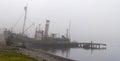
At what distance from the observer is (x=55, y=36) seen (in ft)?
418

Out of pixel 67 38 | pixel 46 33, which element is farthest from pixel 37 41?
pixel 67 38

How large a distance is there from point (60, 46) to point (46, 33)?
905 centimetres

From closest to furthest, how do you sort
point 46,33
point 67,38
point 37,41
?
1. point 37,41
2. point 46,33
3. point 67,38

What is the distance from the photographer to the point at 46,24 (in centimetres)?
12312

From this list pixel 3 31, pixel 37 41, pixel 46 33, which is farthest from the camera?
pixel 46 33

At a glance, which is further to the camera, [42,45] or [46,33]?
[46,33]

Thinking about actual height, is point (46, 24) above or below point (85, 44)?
above

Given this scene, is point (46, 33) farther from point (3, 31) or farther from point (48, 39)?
point (3, 31)

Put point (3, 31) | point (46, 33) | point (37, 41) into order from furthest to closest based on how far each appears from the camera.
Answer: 1. point (46, 33)
2. point (37, 41)
3. point (3, 31)

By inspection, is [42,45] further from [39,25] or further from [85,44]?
[85,44]

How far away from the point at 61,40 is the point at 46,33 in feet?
27.8

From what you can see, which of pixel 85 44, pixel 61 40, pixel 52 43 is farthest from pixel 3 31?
pixel 85 44

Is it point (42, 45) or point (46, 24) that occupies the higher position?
A: point (46, 24)

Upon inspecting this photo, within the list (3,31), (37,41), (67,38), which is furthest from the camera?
(67,38)
